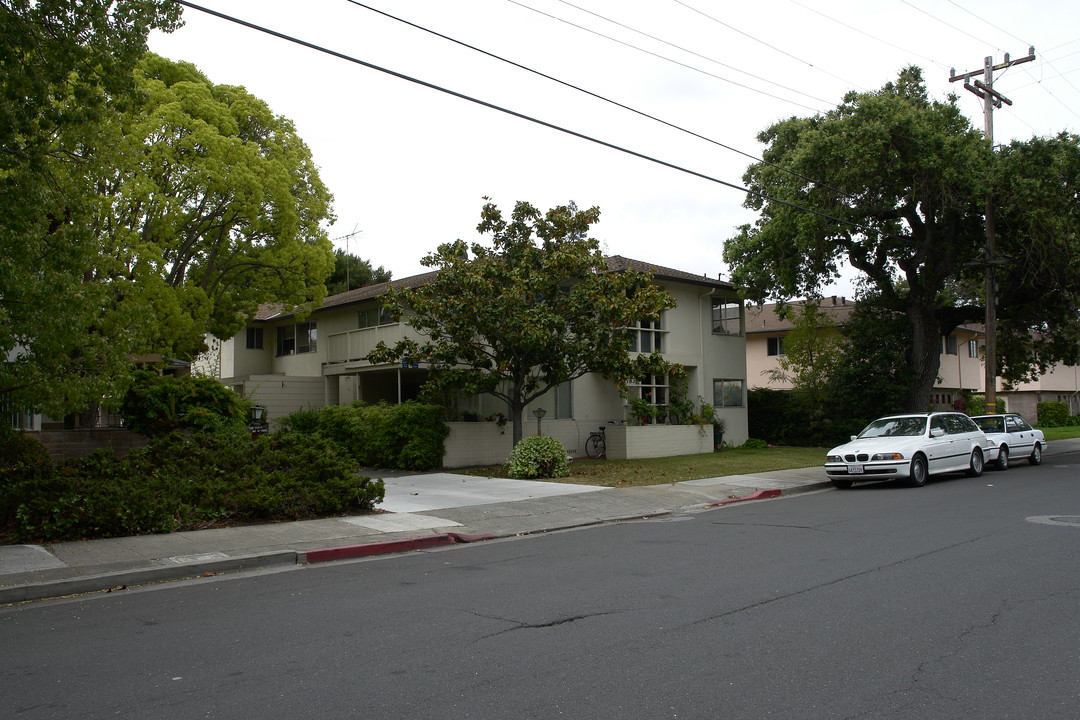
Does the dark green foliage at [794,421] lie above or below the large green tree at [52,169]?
below

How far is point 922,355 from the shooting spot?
2875 cm

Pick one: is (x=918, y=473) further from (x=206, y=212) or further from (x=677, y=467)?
(x=206, y=212)

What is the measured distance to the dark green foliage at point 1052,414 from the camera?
→ 166 ft

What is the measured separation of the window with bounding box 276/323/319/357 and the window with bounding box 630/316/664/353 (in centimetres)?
1115

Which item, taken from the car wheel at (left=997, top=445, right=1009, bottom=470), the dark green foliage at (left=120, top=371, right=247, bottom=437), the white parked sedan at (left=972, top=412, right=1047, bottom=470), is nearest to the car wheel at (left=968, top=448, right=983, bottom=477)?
the white parked sedan at (left=972, top=412, right=1047, bottom=470)

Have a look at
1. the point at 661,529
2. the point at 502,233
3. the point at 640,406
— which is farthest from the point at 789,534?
the point at 640,406

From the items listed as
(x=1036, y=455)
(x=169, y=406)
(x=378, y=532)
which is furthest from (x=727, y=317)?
(x=378, y=532)

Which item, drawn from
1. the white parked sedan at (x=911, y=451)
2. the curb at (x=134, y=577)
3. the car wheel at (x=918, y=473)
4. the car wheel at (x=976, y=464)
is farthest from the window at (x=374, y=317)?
the curb at (x=134, y=577)

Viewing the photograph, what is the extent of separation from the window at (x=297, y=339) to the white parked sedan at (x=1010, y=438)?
69.1ft

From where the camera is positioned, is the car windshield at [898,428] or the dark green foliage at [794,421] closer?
the car windshield at [898,428]

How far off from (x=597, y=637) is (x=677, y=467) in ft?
52.7

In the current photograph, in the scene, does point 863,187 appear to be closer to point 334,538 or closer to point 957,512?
point 957,512

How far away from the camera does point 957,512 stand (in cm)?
1240

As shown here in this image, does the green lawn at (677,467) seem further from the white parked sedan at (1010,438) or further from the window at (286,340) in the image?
the window at (286,340)
